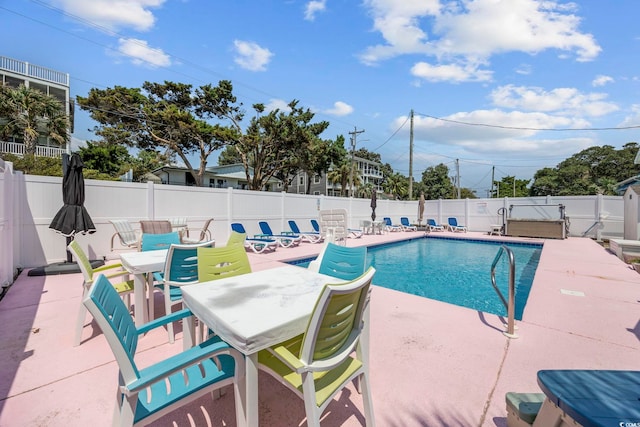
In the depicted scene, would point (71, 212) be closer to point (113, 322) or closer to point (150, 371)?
point (113, 322)

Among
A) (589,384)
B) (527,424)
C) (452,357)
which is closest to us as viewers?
(589,384)

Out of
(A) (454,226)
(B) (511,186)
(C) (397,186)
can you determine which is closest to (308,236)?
(A) (454,226)

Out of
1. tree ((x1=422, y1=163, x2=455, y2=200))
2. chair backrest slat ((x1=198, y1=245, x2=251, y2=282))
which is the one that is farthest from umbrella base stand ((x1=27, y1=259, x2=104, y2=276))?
tree ((x1=422, y1=163, x2=455, y2=200))

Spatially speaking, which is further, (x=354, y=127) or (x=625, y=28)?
(x=354, y=127)

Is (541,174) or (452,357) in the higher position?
(541,174)

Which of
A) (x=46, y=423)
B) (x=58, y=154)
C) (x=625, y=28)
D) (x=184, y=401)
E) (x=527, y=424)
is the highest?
(x=625, y=28)

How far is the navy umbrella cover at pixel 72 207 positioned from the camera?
5516mm

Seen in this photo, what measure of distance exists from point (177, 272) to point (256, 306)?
1558mm

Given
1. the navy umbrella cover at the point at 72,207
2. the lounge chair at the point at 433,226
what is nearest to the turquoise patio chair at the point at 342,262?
the navy umbrella cover at the point at 72,207

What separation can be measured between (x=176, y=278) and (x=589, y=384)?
3.08 meters

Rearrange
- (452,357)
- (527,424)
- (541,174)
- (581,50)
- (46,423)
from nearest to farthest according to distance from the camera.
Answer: (527,424) → (46,423) → (452,357) → (581,50) → (541,174)

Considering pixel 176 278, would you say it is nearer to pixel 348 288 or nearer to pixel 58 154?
pixel 348 288

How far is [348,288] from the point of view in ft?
4.33

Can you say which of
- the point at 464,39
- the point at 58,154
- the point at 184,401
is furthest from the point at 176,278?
the point at 58,154
